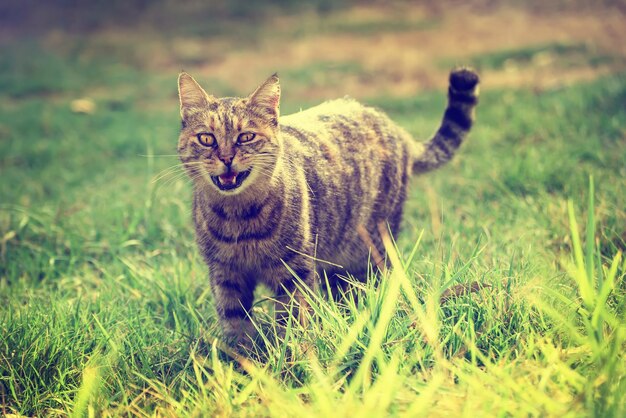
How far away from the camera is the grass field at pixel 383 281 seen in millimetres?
1708

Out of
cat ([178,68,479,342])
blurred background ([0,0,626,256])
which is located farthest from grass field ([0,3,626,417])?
cat ([178,68,479,342])

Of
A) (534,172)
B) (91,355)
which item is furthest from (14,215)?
(534,172)

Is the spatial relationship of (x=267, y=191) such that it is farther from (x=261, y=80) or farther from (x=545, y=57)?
(x=545, y=57)

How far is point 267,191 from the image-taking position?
2.46 metres

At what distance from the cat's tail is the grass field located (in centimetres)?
32

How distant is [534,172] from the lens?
374cm

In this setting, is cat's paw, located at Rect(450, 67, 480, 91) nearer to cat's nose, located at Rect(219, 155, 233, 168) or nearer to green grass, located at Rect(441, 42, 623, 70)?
cat's nose, located at Rect(219, 155, 233, 168)

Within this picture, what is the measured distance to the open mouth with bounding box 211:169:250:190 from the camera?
2342 millimetres

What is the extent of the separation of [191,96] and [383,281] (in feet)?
4.09

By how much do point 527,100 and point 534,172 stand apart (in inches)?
83.7

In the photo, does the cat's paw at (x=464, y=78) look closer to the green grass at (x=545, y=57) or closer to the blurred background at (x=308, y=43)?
the blurred background at (x=308, y=43)

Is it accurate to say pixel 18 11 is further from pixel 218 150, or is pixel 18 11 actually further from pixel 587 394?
pixel 587 394

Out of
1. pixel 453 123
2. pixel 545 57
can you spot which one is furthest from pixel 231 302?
pixel 545 57

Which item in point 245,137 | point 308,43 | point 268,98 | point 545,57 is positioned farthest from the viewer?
point 308,43
